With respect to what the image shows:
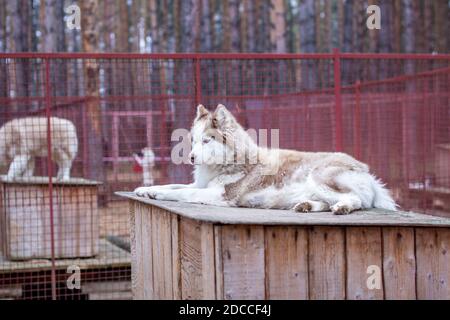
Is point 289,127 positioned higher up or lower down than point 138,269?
higher up

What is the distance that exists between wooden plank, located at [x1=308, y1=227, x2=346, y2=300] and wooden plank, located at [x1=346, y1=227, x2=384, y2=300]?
0.04 metres

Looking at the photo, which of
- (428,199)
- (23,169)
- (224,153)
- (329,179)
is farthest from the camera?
(428,199)

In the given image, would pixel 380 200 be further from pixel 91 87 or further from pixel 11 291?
pixel 91 87

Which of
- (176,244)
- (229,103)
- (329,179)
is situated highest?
(229,103)

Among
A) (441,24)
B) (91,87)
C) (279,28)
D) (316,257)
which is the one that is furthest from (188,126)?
(441,24)

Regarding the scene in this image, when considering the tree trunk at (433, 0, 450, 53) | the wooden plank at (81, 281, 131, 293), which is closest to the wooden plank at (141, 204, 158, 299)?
the wooden plank at (81, 281, 131, 293)

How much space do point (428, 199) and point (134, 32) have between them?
1075 inches

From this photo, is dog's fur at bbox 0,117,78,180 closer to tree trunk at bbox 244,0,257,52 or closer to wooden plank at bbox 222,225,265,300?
wooden plank at bbox 222,225,265,300

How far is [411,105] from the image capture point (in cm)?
1099

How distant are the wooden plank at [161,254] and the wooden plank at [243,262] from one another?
1.05 m

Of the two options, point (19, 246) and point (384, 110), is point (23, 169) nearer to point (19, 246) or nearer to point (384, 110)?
point (19, 246)

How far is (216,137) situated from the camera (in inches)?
220

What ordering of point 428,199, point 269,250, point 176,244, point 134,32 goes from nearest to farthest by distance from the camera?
point 269,250
point 176,244
point 428,199
point 134,32

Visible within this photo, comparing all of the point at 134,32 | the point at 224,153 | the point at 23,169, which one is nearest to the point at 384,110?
the point at 23,169
